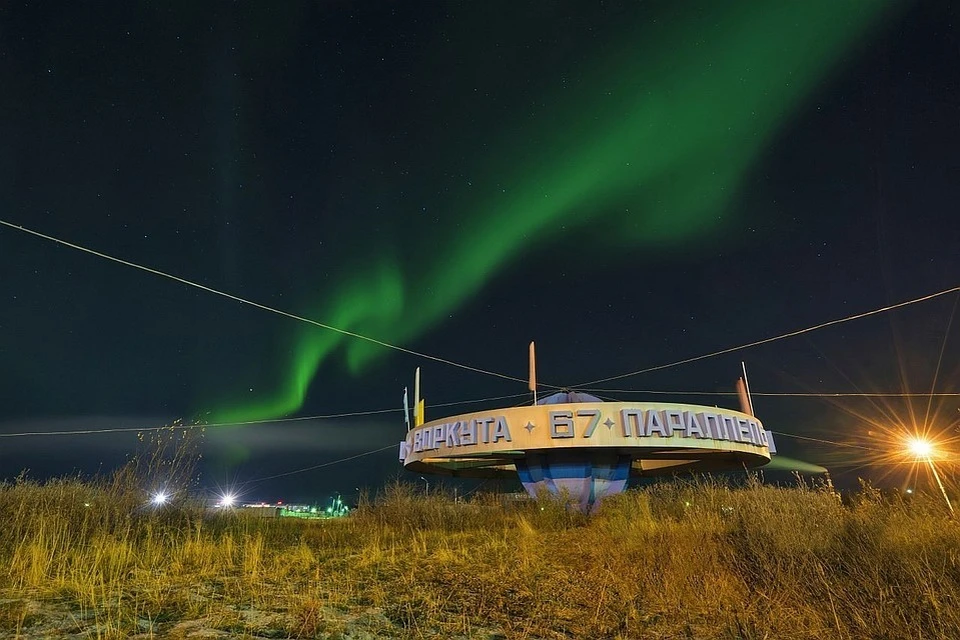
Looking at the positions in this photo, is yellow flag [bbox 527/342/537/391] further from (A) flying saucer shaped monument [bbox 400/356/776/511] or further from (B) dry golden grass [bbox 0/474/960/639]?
(B) dry golden grass [bbox 0/474/960/639]

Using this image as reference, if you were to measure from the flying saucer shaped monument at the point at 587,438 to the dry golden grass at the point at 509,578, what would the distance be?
7.89 m

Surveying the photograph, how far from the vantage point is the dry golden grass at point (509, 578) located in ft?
16.1

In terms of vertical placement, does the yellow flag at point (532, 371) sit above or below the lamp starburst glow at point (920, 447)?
above

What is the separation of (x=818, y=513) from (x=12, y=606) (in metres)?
13.0

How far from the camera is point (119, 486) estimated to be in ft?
37.1

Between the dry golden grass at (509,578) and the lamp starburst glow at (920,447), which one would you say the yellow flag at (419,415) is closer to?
the dry golden grass at (509,578)

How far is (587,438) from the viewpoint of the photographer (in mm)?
20438

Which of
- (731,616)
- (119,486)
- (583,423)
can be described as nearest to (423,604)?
(731,616)

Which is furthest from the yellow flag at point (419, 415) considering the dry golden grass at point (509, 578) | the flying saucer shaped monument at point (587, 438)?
the dry golden grass at point (509, 578)

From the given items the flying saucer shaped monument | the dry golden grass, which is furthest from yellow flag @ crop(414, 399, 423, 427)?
the dry golden grass

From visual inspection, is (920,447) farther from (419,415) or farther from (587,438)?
(419,415)

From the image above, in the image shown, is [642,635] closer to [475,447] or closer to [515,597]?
[515,597]

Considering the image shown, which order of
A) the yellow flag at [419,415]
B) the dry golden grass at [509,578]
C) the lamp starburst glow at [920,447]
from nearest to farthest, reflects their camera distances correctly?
the dry golden grass at [509,578]
the lamp starburst glow at [920,447]
the yellow flag at [419,415]

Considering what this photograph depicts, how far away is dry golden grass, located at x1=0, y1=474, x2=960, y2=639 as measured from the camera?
4.92 metres
